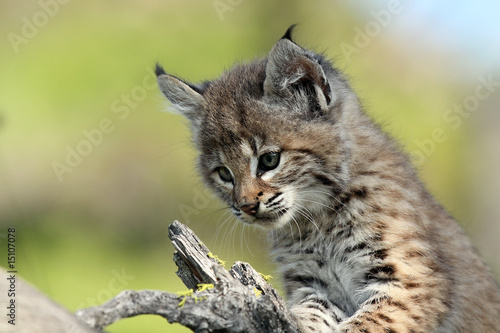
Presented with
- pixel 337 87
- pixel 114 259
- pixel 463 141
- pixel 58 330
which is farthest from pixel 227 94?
pixel 463 141

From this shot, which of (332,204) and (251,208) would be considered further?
(332,204)

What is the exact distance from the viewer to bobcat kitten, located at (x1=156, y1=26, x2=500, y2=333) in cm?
498

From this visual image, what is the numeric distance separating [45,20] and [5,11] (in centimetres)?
82

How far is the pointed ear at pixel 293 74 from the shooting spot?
5.05 metres

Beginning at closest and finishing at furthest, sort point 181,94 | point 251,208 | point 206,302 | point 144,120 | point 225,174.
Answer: point 206,302 < point 251,208 < point 225,174 < point 181,94 < point 144,120

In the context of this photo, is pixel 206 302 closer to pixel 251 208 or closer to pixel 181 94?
pixel 251 208

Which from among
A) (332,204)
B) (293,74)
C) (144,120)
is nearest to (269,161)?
(332,204)

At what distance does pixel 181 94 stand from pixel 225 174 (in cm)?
93

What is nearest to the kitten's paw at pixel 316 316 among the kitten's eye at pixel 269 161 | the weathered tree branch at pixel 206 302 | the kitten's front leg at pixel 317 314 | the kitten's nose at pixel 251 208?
the kitten's front leg at pixel 317 314

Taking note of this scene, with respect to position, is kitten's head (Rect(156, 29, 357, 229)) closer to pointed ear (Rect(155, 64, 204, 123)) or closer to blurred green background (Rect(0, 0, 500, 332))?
pointed ear (Rect(155, 64, 204, 123))

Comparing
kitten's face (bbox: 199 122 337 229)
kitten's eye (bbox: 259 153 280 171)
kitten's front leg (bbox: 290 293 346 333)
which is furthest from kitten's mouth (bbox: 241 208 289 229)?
kitten's front leg (bbox: 290 293 346 333)

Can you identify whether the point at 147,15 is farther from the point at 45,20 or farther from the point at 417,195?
the point at 417,195

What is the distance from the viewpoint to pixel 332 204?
5.24m

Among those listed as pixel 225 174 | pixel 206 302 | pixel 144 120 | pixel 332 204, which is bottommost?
pixel 206 302
